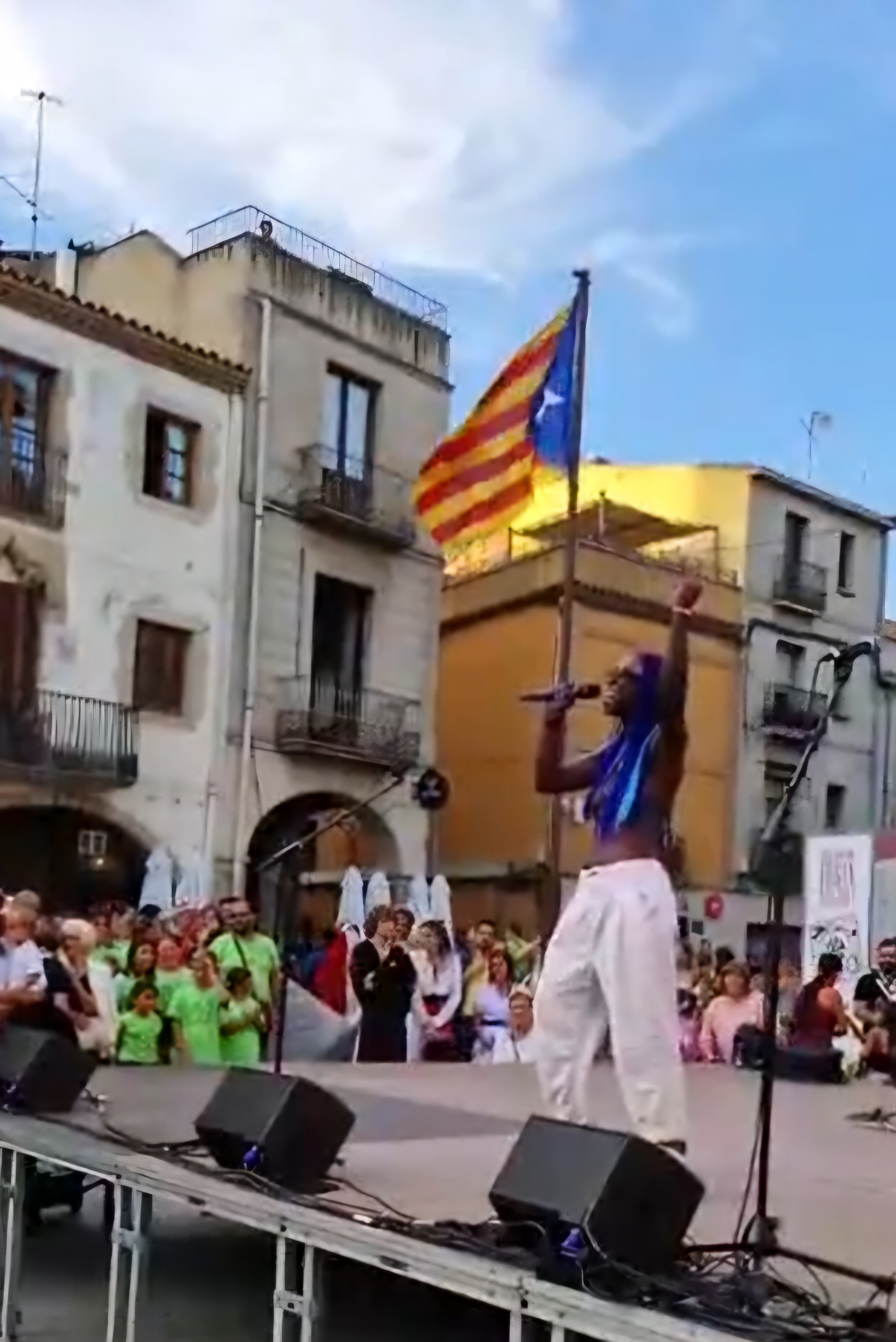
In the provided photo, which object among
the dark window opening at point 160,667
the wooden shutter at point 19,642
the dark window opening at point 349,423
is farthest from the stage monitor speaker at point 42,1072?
the dark window opening at point 349,423

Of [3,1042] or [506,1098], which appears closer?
[3,1042]

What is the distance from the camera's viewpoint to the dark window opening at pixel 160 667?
776 inches

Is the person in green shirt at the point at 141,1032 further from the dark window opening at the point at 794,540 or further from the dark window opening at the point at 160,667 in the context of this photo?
the dark window opening at the point at 794,540

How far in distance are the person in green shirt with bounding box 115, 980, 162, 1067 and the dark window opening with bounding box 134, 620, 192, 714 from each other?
36.3 ft

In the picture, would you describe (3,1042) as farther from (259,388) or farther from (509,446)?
(259,388)

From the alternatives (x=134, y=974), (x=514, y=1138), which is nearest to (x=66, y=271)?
(x=134, y=974)

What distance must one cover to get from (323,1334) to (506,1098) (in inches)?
131

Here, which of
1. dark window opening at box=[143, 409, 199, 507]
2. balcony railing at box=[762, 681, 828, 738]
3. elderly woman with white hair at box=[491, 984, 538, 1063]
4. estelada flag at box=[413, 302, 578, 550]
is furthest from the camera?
balcony railing at box=[762, 681, 828, 738]

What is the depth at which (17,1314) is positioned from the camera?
188 inches

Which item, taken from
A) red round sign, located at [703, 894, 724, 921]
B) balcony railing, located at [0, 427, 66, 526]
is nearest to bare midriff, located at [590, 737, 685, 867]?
balcony railing, located at [0, 427, 66, 526]

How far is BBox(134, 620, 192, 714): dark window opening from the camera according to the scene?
64.7ft

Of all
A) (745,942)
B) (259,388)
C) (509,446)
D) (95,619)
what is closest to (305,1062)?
(509,446)

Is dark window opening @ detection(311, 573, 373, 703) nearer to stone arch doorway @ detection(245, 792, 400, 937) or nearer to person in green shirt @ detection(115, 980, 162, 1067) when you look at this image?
stone arch doorway @ detection(245, 792, 400, 937)

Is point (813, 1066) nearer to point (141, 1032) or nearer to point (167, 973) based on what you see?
point (167, 973)
